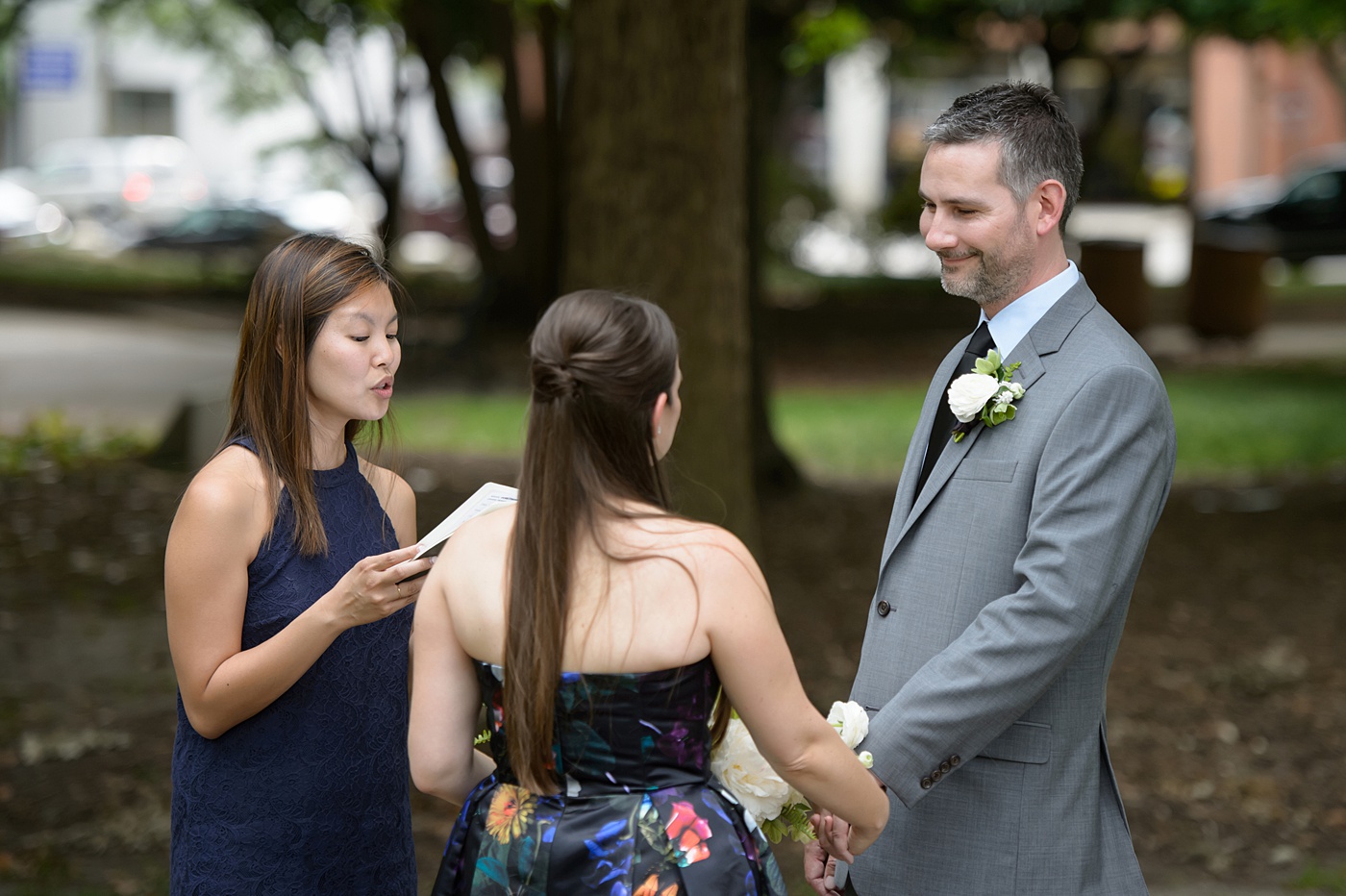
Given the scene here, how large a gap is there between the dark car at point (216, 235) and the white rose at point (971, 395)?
29.8 m

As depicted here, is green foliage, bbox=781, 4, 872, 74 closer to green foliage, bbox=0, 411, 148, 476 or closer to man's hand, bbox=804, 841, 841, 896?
green foliage, bbox=0, 411, 148, 476

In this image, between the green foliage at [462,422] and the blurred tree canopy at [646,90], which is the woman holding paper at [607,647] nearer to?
the blurred tree canopy at [646,90]

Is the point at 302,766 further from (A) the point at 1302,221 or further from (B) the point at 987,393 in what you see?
(A) the point at 1302,221

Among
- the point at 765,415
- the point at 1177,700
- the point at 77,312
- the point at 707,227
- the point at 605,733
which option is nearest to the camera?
the point at 605,733

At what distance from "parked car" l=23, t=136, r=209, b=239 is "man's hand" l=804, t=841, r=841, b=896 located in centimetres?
3301

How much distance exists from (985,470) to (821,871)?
850 mm

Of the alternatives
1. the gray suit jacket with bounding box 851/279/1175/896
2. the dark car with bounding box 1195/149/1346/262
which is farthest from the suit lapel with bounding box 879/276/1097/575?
the dark car with bounding box 1195/149/1346/262

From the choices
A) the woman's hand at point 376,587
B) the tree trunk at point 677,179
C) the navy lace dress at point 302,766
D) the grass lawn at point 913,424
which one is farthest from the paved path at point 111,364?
the woman's hand at point 376,587

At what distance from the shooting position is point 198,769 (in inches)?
106

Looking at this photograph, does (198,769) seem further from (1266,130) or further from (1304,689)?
(1266,130)

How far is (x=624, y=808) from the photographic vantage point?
7.16ft

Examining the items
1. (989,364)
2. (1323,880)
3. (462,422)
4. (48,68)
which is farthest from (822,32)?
(48,68)

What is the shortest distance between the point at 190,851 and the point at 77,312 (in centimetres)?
2129

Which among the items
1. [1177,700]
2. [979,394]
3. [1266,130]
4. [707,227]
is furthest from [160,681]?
[1266,130]
